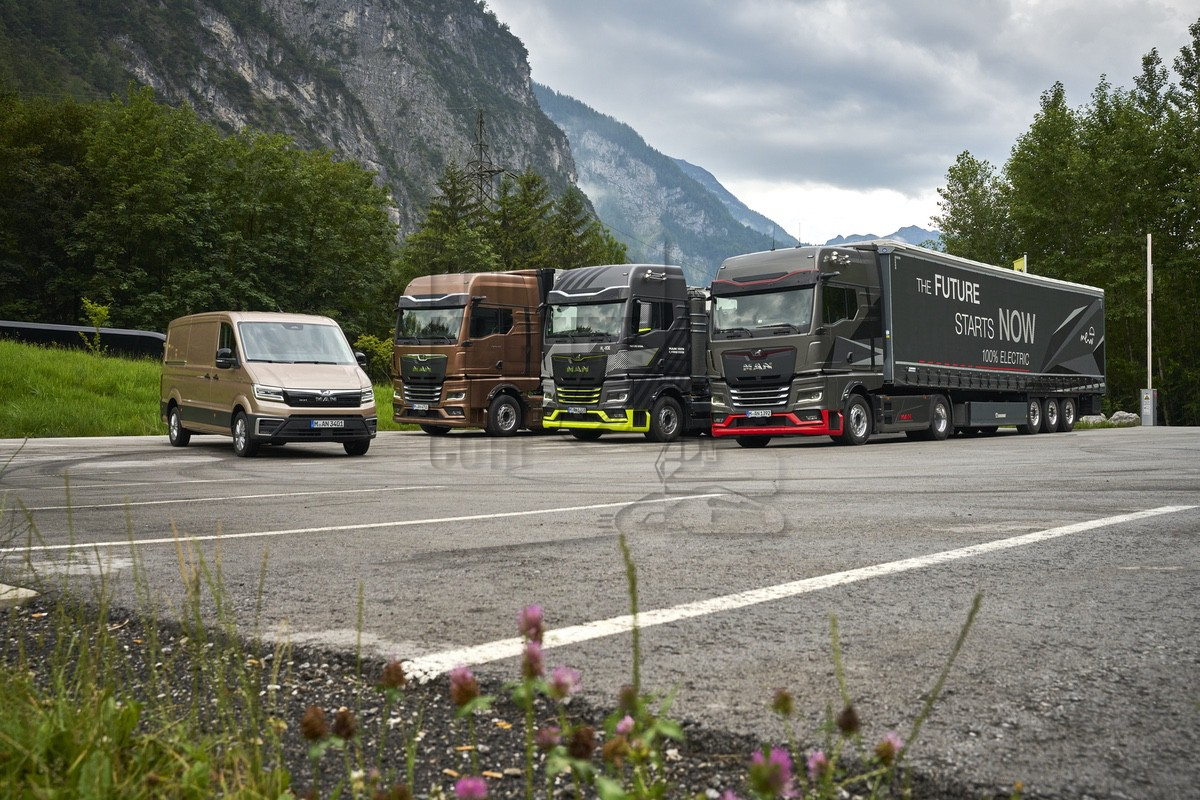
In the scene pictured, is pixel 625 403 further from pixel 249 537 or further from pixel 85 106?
pixel 85 106

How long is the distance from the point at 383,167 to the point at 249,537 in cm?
15556

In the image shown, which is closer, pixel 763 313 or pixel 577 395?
pixel 763 313

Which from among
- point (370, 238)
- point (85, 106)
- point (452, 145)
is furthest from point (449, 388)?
point (452, 145)

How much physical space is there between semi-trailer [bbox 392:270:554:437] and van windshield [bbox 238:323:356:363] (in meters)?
4.66

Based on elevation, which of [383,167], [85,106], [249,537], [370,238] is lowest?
[249,537]

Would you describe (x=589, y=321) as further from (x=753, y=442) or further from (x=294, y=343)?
(x=294, y=343)

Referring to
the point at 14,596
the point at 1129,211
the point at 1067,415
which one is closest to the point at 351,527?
the point at 14,596

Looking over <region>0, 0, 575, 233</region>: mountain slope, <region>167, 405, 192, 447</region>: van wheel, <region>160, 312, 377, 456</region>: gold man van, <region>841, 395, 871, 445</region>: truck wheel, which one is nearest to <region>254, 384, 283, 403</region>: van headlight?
<region>160, 312, 377, 456</region>: gold man van

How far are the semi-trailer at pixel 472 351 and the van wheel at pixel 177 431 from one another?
5.21 m

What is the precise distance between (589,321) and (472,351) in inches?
109

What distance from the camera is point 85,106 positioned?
179 feet

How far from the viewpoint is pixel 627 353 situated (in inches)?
784

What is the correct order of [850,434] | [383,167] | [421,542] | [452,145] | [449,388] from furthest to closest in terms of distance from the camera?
[452,145] < [383,167] < [449,388] < [850,434] < [421,542]

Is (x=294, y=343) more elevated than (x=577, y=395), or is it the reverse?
(x=294, y=343)
